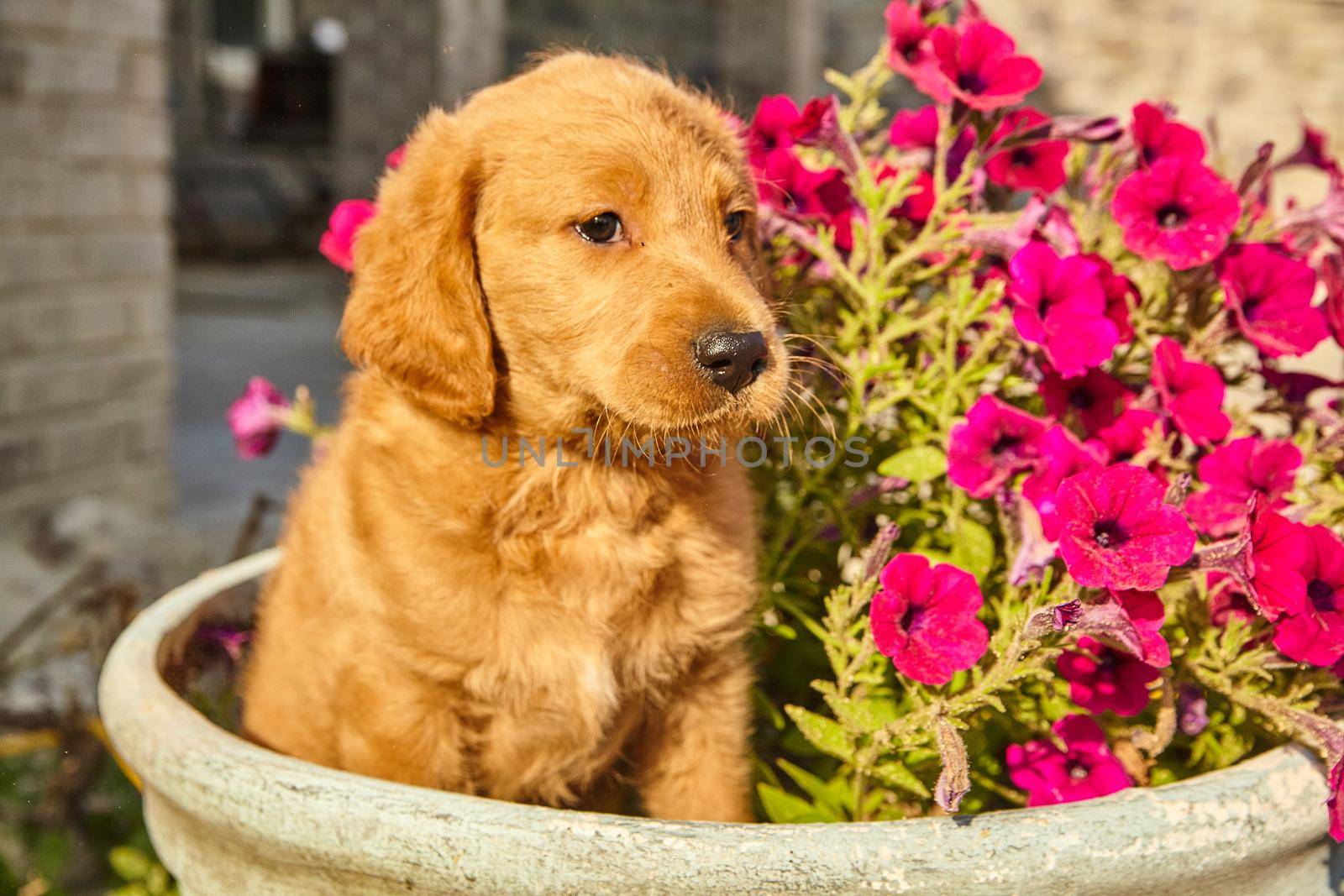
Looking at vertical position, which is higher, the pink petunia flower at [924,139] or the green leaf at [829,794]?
the pink petunia flower at [924,139]

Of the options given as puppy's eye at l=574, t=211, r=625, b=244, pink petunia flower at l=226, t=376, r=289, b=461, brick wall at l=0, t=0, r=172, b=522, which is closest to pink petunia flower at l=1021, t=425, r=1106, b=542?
puppy's eye at l=574, t=211, r=625, b=244

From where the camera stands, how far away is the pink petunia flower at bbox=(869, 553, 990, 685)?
150 centimetres

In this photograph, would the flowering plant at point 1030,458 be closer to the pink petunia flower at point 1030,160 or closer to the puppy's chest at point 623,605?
the pink petunia flower at point 1030,160

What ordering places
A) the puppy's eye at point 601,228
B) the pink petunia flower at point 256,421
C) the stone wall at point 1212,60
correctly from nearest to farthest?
the puppy's eye at point 601,228 < the pink petunia flower at point 256,421 < the stone wall at point 1212,60

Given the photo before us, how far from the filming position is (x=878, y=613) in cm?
150

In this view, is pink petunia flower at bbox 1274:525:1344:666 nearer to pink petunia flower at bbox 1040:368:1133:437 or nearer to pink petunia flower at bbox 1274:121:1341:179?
pink petunia flower at bbox 1040:368:1133:437

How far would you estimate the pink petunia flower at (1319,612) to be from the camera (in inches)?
58.8

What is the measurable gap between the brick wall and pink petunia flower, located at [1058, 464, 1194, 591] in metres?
4.18

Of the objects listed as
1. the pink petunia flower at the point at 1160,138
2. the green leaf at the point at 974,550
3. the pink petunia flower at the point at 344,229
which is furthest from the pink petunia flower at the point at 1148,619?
the pink petunia flower at the point at 344,229

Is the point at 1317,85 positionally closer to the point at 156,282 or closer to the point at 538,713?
the point at 156,282

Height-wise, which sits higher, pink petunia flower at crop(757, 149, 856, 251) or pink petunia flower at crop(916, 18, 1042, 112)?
pink petunia flower at crop(916, 18, 1042, 112)

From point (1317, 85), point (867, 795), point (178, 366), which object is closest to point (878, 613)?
point (867, 795)

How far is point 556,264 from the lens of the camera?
1797 millimetres

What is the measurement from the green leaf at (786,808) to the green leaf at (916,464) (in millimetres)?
499
